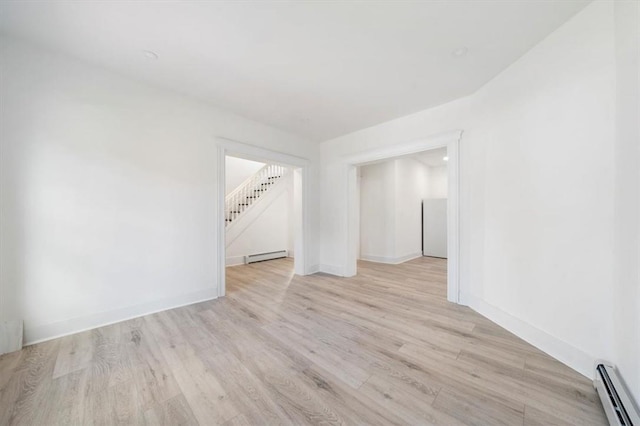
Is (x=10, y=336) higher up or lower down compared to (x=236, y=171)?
lower down

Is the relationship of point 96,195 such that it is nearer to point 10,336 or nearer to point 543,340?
point 10,336

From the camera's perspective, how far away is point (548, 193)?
188 centimetres

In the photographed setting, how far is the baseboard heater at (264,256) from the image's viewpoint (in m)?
5.63

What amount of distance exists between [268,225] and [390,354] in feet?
16.0

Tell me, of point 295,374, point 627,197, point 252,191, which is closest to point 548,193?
point 627,197

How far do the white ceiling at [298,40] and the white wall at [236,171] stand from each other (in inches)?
187

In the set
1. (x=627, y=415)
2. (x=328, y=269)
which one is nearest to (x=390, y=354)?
(x=627, y=415)

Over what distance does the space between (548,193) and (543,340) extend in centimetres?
126

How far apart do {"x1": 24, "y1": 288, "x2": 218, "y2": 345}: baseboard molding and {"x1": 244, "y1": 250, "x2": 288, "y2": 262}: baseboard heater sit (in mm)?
2563

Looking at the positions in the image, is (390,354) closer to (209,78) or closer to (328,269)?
(328,269)

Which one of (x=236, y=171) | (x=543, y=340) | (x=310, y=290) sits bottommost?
(x=310, y=290)

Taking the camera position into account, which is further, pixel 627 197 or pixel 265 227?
A: pixel 265 227

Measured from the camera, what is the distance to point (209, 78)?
8.21 ft

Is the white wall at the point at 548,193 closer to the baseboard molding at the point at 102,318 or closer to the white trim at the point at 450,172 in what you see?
Answer: the white trim at the point at 450,172
